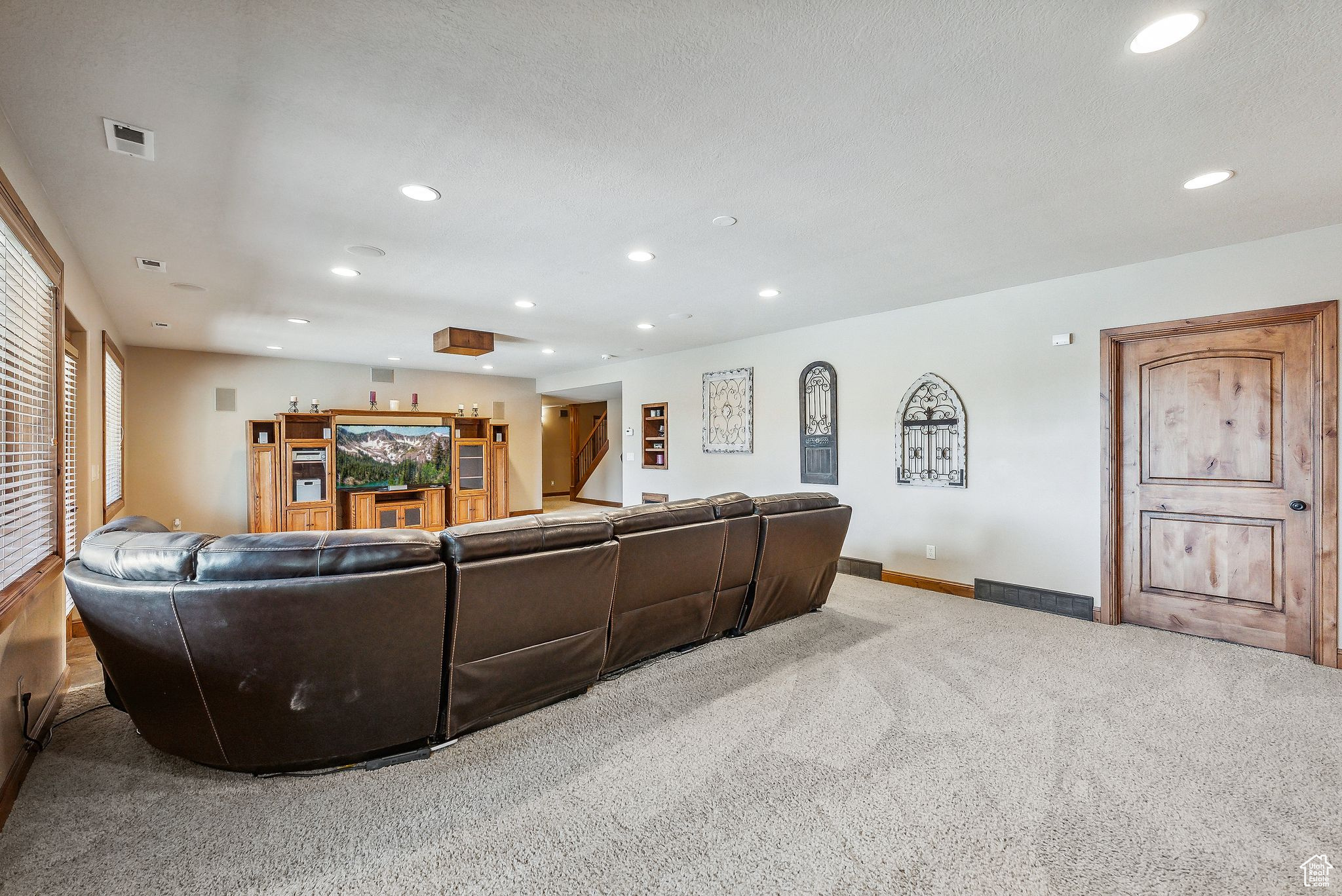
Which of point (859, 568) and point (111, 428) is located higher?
point (111, 428)

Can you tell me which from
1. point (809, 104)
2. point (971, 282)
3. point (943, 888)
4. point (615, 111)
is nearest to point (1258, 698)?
point (943, 888)

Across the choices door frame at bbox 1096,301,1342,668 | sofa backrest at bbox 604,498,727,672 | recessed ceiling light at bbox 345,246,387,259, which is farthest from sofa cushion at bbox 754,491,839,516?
recessed ceiling light at bbox 345,246,387,259

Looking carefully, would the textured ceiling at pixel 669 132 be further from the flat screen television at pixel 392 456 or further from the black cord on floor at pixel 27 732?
the flat screen television at pixel 392 456

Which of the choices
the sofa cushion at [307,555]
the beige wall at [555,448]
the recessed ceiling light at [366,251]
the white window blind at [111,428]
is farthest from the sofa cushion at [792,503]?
the beige wall at [555,448]

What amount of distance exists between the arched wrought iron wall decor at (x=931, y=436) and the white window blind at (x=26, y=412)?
17.5 ft

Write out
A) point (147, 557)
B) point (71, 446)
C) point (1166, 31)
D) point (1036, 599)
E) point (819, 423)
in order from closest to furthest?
point (1166, 31)
point (147, 557)
point (71, 446)
point (1036, 599)
point (819, 423)

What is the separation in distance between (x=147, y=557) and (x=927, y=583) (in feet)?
16.3

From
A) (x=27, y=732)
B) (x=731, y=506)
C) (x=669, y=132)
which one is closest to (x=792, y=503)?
(x=731, y=506)

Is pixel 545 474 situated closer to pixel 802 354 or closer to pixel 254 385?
pixel 254 385

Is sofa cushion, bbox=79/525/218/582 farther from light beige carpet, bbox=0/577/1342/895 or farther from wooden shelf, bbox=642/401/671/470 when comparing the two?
wooden shelf, bbox=642/401/671/470

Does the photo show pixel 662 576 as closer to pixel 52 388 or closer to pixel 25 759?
pixel 25 759

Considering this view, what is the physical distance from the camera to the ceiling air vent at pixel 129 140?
2.11 meters

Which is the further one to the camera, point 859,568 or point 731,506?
point 859,568

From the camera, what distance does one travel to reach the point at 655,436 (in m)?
7.86
